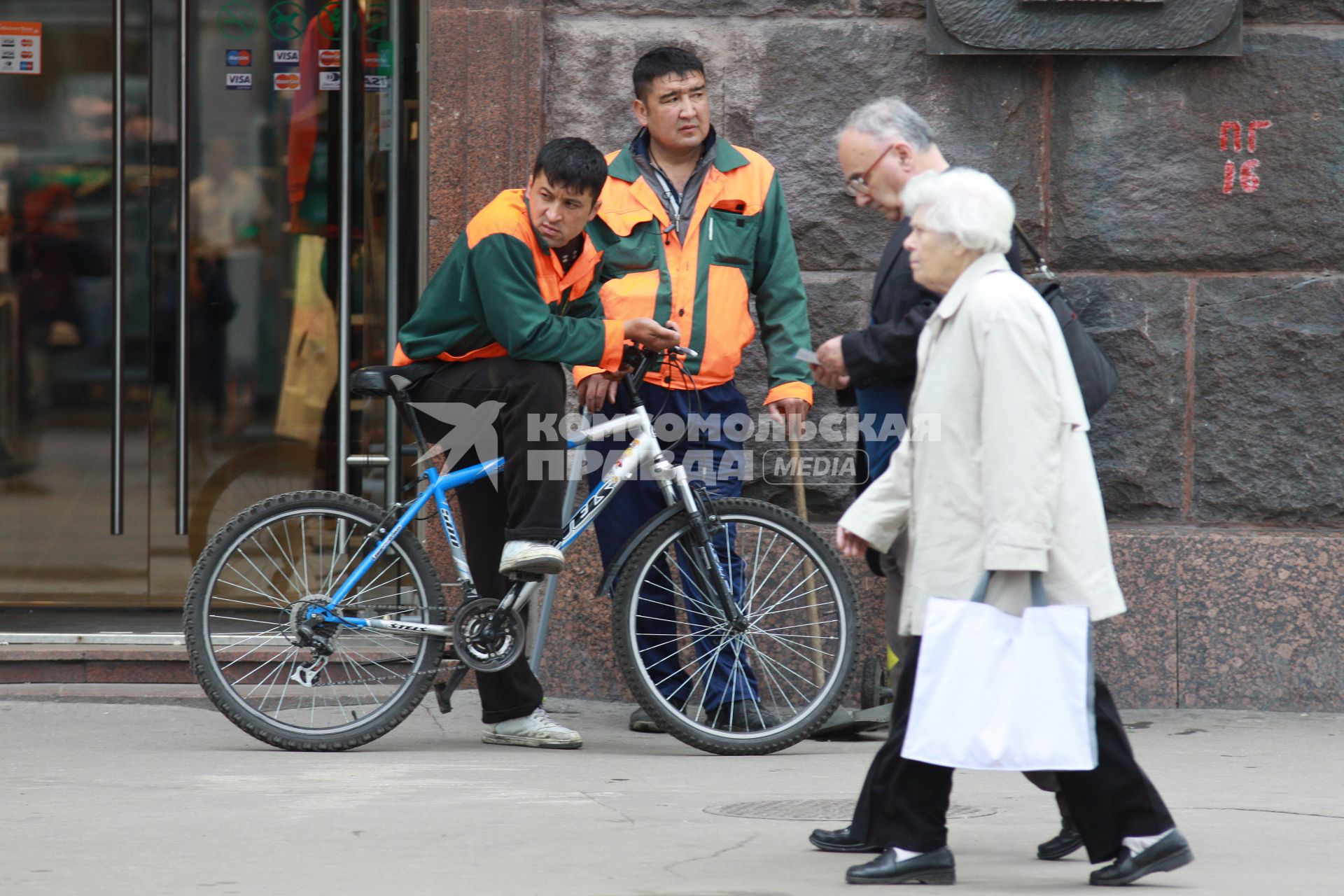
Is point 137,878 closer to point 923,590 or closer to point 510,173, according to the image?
point 923,590

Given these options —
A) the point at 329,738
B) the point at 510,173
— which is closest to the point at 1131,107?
the point at 510,173

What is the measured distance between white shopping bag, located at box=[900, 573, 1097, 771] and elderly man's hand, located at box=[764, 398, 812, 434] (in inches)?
78.6

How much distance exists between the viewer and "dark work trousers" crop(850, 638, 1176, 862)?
3.82 m

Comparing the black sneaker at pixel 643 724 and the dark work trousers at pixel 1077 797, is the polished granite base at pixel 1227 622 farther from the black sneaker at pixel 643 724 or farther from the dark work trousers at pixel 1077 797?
the dark work trousers at pixel 1077 797

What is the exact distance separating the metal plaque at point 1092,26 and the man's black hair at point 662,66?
3.35 ft

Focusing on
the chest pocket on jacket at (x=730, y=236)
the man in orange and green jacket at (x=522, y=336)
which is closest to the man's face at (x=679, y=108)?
the chest pocket on jacket at (x=730, y=236)

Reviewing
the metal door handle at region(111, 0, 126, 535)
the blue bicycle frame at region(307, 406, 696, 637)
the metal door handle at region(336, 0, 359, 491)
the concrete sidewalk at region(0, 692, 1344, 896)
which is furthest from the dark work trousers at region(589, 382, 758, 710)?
the metal door handle at region(111, 0, 126, 535)

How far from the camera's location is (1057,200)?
6.38 metres

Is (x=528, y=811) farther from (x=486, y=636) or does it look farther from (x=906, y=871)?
(x=906, y=871)

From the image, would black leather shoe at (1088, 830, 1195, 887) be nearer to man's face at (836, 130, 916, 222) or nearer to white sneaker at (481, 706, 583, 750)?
man's face at (836, 130, 916, 222)

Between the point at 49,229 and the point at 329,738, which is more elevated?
the point at 49,229

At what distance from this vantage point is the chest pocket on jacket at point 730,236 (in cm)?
573

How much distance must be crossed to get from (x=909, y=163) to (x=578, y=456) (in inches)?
55.4

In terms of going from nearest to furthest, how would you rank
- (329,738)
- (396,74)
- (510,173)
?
(329,738) < (510,173) < (396,74)
